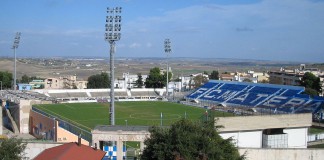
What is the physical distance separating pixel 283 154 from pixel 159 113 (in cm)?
3248

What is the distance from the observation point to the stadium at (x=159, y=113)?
18453mm

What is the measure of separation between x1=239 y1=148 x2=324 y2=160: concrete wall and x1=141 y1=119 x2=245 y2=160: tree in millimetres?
2889

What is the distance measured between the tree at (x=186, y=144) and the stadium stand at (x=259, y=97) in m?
33.5

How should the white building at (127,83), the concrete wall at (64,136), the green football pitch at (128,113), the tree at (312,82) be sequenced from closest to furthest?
the concrete wall at (64,136) < the green football pitch at (128,113) < the tree at (312,82) < the white building at (127,83)

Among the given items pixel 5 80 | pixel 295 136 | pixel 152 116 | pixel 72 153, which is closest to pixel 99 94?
pixel 5 80

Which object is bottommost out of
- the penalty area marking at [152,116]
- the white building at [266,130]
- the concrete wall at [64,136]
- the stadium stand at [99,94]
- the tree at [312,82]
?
the penalty area marking at [152,116]

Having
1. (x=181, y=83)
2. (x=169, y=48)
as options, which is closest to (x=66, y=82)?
(x=181, y=83)

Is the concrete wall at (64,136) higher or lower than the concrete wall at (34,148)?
lower

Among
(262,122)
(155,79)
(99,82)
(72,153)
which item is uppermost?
(155,79)

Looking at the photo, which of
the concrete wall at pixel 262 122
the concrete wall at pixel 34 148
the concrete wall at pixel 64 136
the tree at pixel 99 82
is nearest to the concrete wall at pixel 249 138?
the concrete wall at pixel 262 122

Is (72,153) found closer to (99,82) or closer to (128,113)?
(128,113)

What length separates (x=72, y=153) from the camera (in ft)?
42.2

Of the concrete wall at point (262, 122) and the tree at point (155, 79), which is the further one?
the tree at point (155, 79)

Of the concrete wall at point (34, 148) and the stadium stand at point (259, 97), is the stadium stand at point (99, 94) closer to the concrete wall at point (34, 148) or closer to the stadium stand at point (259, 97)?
the stadium stand at point (259, 97)
